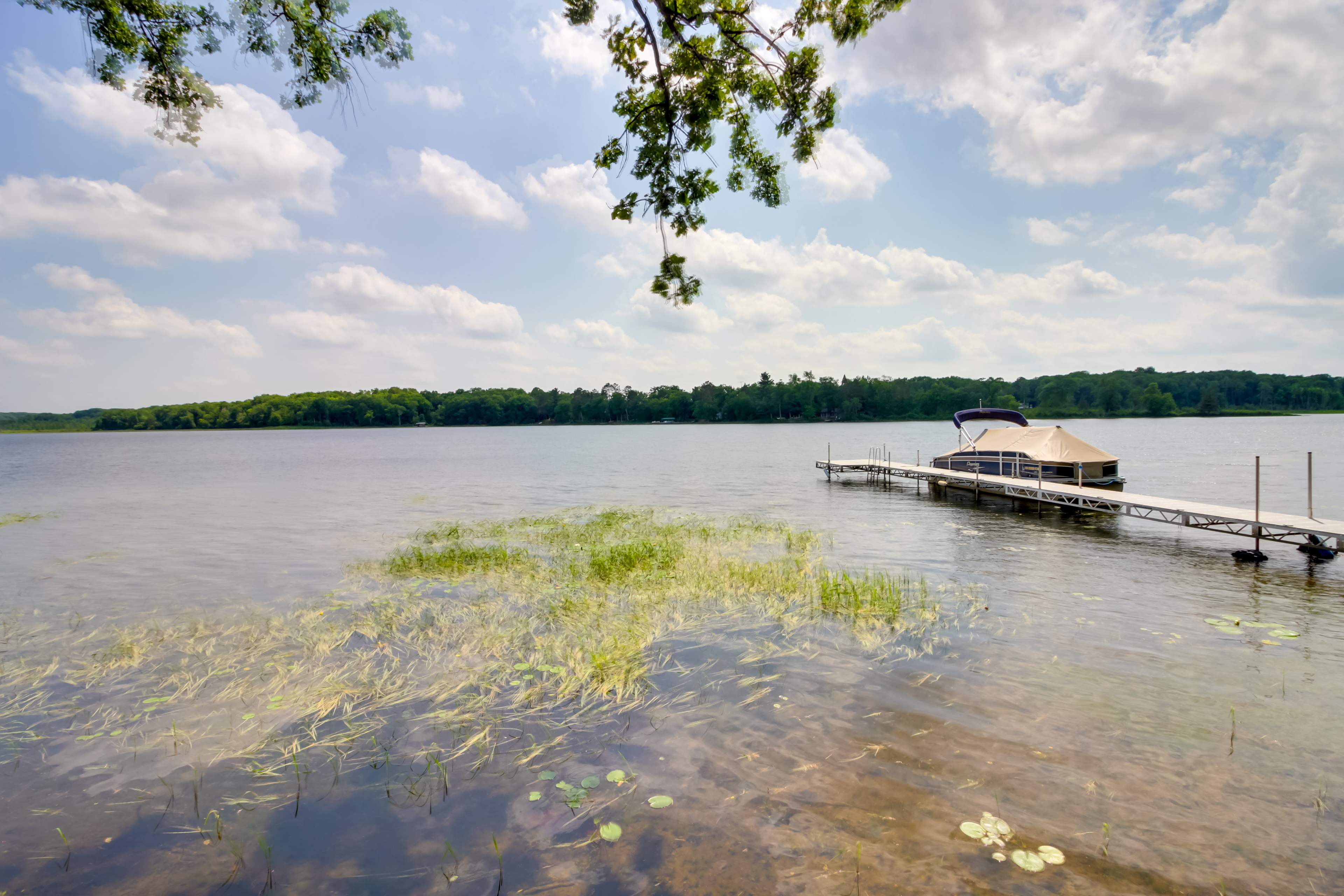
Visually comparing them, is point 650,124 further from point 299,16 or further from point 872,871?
point 872,871

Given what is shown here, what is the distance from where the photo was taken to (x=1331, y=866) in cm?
457

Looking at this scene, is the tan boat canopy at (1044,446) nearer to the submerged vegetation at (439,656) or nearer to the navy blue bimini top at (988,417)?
the navy blue bimini top at (988,417)

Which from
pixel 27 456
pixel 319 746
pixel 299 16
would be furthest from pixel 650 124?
pixel 27 456

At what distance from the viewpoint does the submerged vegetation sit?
6797 millimetres

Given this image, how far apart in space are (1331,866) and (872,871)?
3406mm

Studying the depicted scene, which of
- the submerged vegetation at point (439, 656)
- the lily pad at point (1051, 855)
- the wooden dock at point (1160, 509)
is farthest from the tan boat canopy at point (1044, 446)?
the lily pad at point (1051, 855)

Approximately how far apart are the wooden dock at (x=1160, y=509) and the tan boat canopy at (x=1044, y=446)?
4.56 ft

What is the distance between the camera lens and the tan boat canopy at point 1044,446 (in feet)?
92.0

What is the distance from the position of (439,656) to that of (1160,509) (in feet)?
68.4

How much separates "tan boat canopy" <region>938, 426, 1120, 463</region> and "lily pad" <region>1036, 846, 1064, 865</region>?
26858 millimetres

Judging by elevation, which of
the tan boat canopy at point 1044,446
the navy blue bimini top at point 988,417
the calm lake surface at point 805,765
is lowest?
the calm lake surface at point 805,765

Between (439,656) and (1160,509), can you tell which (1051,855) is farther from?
(1160,509)

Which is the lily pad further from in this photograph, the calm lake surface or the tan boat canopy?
the tan boat canopy

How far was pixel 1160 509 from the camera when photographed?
18.9 m
